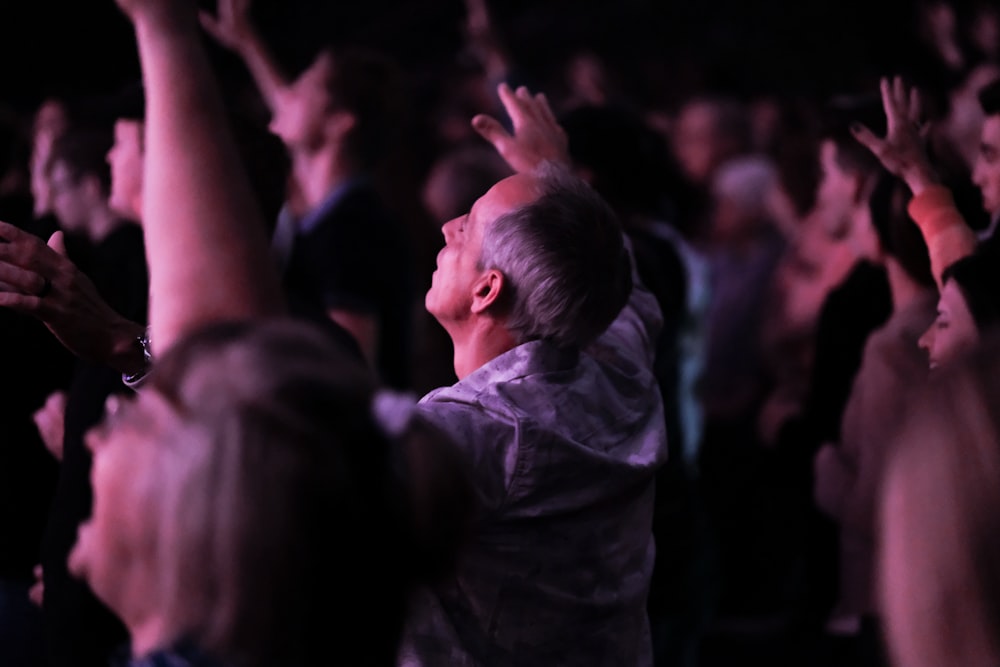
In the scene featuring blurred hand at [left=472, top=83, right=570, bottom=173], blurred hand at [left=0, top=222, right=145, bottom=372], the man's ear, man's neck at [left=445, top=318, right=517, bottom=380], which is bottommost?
man's neck at [left=445, top=318, right=517, bottom=380]

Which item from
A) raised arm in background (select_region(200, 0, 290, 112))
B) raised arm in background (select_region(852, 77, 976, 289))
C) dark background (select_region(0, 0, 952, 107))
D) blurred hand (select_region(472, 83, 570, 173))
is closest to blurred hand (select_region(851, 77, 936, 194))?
raised arm in background (select_region(852, 77, 976, 289))

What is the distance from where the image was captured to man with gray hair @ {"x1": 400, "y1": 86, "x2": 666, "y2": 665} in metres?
1.34

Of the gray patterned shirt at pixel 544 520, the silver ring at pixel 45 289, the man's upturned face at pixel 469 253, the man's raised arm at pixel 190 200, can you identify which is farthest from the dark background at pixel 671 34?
the man's raised arm at pixel 190 200

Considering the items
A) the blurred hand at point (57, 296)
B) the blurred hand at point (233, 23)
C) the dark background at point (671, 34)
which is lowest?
the dark background at point (671, 34)

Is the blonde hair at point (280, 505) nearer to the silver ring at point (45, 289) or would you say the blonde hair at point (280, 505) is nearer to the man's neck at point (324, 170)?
the silver ring at point (45, 289)

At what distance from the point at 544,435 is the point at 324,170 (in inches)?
68.4

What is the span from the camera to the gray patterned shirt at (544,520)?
132cm

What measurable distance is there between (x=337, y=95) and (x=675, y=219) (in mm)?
892

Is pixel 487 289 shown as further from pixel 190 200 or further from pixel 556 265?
pixel 190 200

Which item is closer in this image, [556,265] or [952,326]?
[556,265]

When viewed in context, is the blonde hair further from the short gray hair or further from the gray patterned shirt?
the short gray hair

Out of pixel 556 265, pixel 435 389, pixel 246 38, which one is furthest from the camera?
pixel 246 38

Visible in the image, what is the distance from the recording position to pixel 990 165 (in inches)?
74.5

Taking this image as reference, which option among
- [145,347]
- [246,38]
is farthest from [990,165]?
[246,38]
